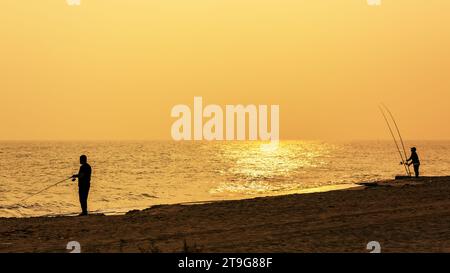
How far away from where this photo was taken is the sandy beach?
36.9 ft

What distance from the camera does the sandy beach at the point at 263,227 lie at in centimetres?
1125

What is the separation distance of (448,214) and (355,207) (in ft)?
9.66

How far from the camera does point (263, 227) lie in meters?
13.6

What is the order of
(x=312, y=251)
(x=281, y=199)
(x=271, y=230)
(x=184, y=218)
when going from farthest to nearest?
(x=281, y=199) → (x=184, y=218) → (x=271, y=230) → (x=312, y=251)

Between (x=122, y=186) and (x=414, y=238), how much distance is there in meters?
37.3

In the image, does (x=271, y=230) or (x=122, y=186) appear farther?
(x=122, y=186)

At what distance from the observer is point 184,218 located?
15.9 metres

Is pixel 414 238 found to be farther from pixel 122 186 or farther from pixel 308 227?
pixel 122 186
